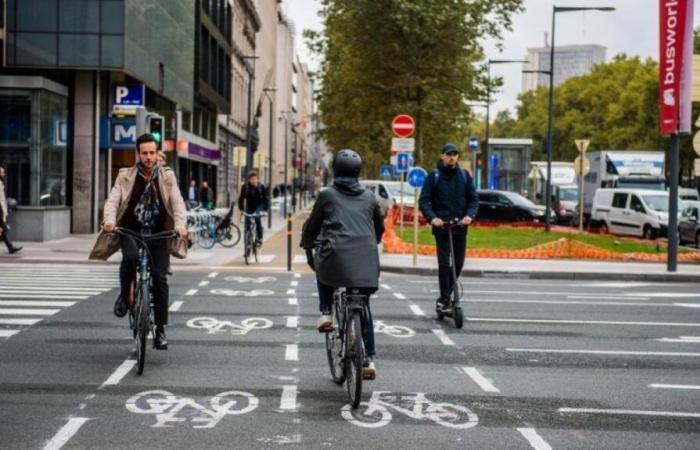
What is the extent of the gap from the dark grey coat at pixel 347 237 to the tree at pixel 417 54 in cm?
3643

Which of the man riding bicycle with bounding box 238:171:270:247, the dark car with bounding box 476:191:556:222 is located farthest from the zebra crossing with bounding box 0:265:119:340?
the dark car with bounding box 476:191:556:222

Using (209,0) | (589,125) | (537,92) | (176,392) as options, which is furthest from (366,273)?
(537,92)

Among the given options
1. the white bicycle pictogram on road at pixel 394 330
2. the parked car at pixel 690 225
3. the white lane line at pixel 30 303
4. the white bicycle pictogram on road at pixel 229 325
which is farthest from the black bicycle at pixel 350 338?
the parked car at pixel 690 225

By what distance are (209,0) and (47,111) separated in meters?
29.6

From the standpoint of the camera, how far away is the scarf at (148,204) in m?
9.37

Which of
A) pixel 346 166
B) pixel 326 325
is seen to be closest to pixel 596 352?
pixel 326 325

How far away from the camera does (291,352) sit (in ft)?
33.4

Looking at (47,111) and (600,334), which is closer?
(600,334)

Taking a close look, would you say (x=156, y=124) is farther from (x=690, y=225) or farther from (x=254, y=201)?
(x=690, y=225)

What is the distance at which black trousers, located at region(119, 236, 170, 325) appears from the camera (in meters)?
9.41

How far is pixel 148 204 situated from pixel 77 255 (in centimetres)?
1447

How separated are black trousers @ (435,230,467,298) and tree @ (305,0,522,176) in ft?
105

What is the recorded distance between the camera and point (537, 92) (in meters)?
129

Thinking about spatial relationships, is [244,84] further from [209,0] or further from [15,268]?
[15,268]
